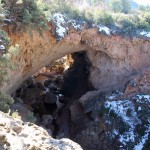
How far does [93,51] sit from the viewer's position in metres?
18.4

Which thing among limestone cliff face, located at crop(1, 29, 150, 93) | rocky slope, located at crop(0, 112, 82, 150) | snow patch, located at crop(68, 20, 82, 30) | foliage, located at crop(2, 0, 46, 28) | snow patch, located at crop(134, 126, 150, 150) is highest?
foliage, located at crop(2, 0, 46, 28)

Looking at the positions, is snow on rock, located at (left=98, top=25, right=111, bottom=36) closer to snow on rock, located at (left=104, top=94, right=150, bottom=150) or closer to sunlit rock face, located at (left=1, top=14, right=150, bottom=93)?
sunlit rock face, located at (left=1, top=14, right=150, bottom=93)

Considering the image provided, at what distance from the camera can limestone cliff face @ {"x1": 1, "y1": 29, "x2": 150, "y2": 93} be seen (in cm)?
1523

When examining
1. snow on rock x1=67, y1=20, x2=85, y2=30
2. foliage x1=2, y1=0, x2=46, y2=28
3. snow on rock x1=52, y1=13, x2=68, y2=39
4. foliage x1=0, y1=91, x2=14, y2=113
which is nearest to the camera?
foliage x1=0, y1=91, x2=14, y2=113

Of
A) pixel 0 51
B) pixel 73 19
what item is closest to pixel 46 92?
pixel 73 19

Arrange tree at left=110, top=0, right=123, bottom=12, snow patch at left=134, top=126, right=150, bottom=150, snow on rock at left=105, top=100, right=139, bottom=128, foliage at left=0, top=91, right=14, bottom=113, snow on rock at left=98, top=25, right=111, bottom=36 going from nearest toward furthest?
foliage at left=0, top=91, right=14, bottom=113 < snow patch at left=134, top=126, right=150, bottom=150 < snow on rock at left=105, top=100, right=139, bottom=128 < snow on rock at left=98, top=25, right=111, bottom=36 < tree at left=110, top=0, right=123, bottom=12

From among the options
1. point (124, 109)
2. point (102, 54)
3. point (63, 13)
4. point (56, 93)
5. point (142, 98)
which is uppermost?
point (63, 13)

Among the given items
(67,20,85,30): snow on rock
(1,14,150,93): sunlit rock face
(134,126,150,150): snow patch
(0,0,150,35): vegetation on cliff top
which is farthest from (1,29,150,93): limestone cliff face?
(134,126,150,150): snow patch

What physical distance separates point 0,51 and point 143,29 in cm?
978

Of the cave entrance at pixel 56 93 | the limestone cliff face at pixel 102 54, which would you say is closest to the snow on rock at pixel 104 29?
the limestone cliff face at pixel 102 54

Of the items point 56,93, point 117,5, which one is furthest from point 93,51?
point 117,5

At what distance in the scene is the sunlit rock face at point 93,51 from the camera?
1432 cm

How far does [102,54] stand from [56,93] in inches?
220

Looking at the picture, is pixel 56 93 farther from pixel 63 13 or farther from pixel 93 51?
pixel 63 13
